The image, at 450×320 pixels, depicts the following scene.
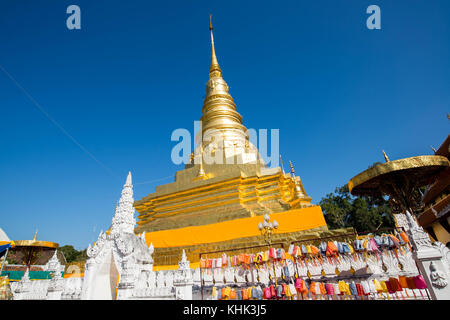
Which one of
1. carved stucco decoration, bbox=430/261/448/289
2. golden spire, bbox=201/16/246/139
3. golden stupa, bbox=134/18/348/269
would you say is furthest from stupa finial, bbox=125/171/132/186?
golden spire, bbox=201/16/246/139

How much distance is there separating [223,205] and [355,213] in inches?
920

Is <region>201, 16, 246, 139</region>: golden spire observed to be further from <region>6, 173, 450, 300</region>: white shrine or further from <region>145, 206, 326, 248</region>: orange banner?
<region>6, 173, 450, 300</region>: white shrine

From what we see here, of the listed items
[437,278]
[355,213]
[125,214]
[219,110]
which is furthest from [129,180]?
[355,213]

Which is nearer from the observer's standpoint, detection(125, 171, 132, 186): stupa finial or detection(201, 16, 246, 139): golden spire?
detection(125, 171, 132, 186): stupa finial

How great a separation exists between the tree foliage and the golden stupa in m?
17.0

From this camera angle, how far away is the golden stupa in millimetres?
11062

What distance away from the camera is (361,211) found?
2905 centimetres

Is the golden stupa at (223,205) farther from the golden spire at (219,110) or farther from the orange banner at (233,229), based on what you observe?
the golden spire at (219,110)

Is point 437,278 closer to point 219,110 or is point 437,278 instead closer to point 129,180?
point 129,180

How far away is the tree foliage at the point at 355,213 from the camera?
28062 mm

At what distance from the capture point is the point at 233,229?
461 inches

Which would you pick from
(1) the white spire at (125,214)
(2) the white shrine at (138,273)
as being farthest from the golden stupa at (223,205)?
(1) the white spire at (125,214)

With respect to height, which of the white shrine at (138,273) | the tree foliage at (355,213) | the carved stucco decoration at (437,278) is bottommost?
the carved stucco decoration at (437,278)
